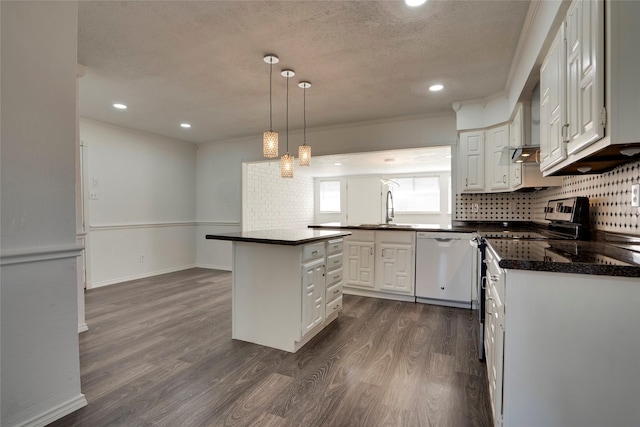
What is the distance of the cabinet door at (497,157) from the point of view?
3.38m

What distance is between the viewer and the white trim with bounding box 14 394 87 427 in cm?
151

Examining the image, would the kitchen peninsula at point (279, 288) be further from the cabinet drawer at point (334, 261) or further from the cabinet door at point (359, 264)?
the cabinet door at point (359, 264)

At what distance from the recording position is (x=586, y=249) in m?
1.53

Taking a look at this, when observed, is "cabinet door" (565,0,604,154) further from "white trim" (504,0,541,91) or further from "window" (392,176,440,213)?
"window" (392,176,440,213)

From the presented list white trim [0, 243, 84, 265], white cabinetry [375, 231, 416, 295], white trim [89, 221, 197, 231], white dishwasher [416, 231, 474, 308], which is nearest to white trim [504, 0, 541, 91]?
white dishwasher [416, 231, 474, 308]

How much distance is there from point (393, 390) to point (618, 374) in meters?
1.10

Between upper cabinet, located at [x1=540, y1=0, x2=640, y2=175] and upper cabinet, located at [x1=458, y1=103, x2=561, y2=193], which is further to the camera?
upper cabinet, located at [x1=458, y1=103, x2=561, y2=193]

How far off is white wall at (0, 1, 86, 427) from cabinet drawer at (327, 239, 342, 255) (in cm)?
185

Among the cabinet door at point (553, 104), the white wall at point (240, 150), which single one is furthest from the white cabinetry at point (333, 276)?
the white wall at point (240, 150)

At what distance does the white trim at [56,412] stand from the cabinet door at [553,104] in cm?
296

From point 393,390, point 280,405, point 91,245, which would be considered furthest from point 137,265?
point 393,390

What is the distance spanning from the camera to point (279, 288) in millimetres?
2457

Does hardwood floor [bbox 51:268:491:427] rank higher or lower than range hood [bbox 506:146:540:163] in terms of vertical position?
lower

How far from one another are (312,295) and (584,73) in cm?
215
